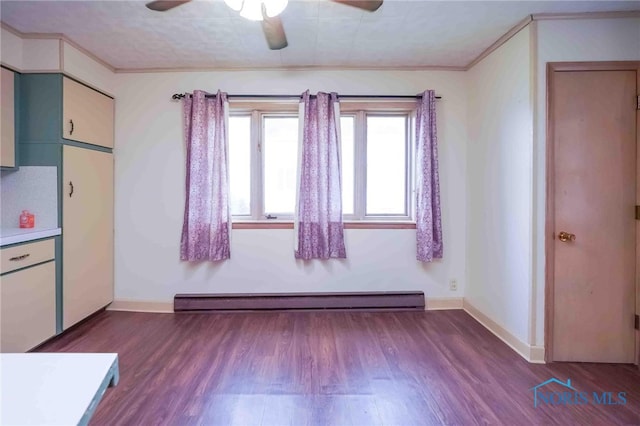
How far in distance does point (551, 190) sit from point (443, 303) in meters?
1.52

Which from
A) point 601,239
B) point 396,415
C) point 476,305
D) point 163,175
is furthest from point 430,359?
point 163,175

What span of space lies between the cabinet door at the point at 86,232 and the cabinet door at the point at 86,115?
12cm

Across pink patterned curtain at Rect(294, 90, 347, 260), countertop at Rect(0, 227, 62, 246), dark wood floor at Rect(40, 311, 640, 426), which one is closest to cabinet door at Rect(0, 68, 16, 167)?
countertop at Rect(0, 227, 62, 246)

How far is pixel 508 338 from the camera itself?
249cm

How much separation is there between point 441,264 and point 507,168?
116 centimetres

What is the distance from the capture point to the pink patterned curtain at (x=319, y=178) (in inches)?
120

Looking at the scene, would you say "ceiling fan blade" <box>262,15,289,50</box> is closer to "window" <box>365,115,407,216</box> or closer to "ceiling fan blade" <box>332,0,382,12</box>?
"ceiling fan blade" <box>332,0,382,12</box>

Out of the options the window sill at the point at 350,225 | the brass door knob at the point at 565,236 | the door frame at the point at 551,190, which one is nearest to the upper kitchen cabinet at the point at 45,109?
the window sill at the point at 350,225

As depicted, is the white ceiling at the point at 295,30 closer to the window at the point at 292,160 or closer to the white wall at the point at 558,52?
the white wall at the point at 558,52

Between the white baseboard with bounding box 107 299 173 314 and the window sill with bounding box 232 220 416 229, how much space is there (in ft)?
3.48

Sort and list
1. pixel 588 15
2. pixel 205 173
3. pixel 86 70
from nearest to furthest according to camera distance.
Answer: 1. pixel 588 15
2. pixel 86 70
3. pixel 205 173

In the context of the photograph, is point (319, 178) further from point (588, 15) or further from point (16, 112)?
point (16, 112)

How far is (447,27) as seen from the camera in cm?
238

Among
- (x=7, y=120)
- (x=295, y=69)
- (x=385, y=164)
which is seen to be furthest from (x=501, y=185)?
(x=7, y=120)
